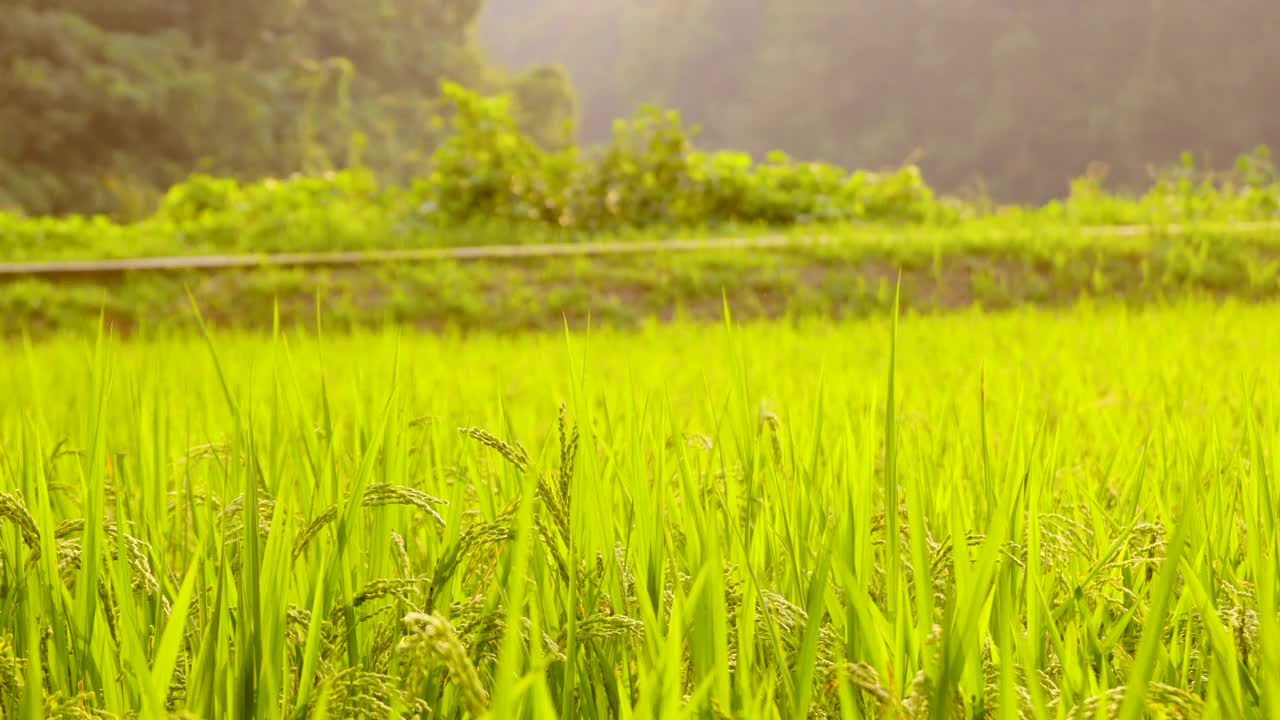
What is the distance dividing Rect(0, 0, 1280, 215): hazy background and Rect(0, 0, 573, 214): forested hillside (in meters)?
0.04

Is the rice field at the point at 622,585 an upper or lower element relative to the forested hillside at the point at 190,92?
lower

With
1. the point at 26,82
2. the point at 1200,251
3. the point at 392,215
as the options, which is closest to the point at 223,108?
the point at 26,82

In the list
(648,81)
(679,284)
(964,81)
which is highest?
(648,81)

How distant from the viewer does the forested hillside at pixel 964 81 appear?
1024 inches

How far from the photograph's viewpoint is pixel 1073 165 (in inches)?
1032

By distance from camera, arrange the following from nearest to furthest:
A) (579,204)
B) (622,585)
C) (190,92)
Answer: (622,585)
(579,204)
(190,92)

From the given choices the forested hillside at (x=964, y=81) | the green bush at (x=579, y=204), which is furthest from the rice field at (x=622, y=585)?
the forested hillside at (x=964, y=81)

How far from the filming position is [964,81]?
28.6 meters

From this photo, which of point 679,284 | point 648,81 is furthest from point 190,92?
point 648,81

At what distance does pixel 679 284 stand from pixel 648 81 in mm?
27851

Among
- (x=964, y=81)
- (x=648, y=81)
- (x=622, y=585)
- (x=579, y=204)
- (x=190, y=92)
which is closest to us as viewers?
(x=622, y=585)

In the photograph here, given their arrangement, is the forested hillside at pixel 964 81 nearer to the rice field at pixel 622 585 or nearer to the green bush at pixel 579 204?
the green bush at pixel 579 204

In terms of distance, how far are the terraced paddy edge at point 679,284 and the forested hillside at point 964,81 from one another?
68.6ft

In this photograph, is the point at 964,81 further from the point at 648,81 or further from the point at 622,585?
the point at 622,585
